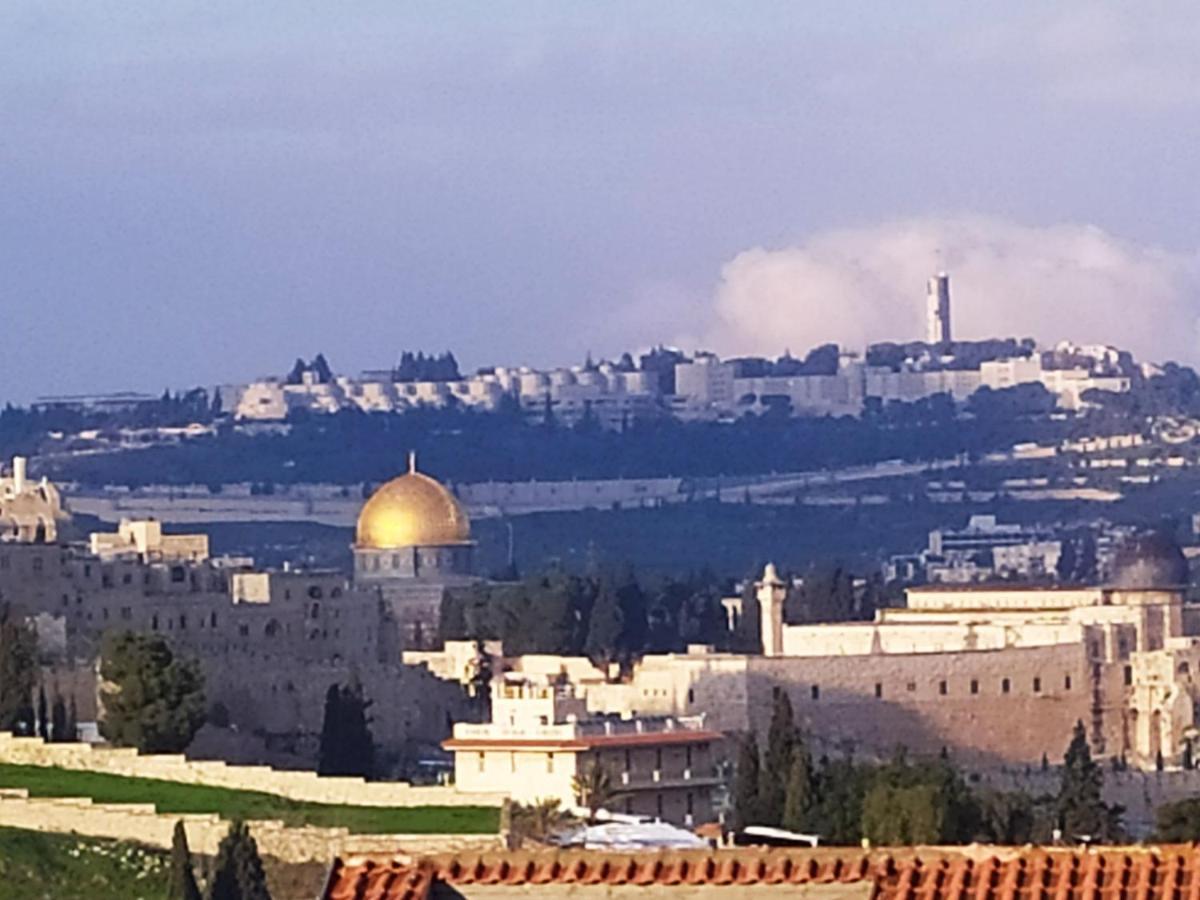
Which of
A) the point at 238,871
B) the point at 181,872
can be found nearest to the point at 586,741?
the point at 181,872

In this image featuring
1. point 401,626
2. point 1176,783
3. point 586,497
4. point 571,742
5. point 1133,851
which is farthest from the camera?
point 586,497

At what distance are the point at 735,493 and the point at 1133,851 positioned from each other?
171 meters

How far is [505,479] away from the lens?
18788 cm

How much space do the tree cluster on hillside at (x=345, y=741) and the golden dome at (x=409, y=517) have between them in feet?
109

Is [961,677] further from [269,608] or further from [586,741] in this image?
[586,741]

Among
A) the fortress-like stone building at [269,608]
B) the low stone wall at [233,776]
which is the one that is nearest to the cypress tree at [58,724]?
the low stone wall at [233,776]

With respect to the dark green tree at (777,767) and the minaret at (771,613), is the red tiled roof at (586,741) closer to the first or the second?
the dark green tree at (777,767)

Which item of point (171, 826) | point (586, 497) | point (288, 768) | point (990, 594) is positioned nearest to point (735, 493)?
point (586, 497)

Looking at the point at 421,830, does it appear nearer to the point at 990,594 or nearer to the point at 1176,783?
the point at 1176,783

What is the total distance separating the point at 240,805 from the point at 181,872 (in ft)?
25.8

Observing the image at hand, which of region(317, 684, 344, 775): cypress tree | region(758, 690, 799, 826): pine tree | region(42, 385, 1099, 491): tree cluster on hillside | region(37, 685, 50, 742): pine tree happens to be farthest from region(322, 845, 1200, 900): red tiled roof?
region(42, 385, 1099, 491): tree cluster on hillside

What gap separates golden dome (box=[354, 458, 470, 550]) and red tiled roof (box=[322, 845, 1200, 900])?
272 feet

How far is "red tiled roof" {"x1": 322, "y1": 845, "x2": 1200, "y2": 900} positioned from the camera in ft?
43.1

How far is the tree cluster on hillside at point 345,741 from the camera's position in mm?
60031
